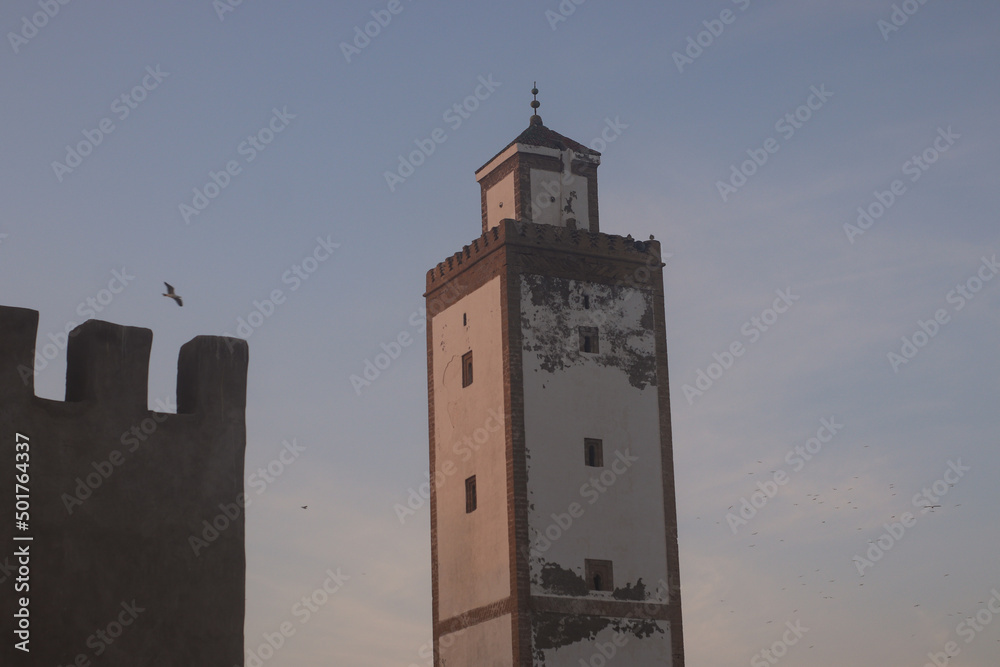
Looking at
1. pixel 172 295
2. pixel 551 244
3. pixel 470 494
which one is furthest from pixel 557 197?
pixel 172 295

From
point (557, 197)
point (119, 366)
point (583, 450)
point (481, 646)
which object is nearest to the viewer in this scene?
point (119, 366)

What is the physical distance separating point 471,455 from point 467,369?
1852 mm

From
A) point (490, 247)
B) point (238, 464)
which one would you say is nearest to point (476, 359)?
point (490, 247)

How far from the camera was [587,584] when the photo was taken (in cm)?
3022

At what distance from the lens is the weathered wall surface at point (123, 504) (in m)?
13.8

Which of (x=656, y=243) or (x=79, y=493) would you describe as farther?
(x=656, y=243)

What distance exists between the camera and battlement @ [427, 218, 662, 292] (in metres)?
31.8

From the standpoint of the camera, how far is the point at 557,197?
110ft

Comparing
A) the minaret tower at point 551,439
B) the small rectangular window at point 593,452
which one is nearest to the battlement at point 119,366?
the minaret tower at point 551,439

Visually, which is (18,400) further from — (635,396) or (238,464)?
(635,396)

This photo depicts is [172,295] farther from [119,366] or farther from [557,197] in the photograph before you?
[557,197]

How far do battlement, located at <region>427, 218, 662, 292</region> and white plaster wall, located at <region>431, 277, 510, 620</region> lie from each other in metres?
0.82

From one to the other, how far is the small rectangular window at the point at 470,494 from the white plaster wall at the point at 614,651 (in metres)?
3.59

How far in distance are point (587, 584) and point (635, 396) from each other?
405 centimetres
